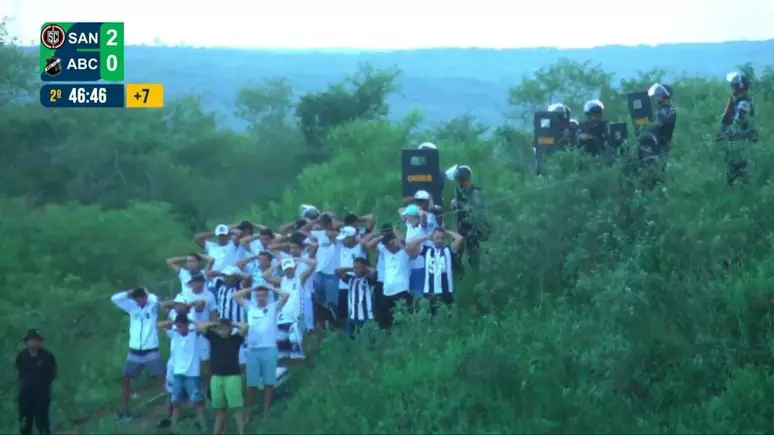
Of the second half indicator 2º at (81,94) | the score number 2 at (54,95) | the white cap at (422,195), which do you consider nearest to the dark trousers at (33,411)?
the white cap at (422,195)

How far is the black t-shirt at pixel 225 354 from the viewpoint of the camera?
1480 cm

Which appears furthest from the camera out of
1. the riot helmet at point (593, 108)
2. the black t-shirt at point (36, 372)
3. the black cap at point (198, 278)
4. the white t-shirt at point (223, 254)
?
the riot helmet at point (593, 108)

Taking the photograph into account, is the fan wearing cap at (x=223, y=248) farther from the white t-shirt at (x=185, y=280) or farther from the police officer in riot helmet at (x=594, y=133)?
the police officer in riot helmet at (x=594, y=133)

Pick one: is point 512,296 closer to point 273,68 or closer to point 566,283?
point 566,283

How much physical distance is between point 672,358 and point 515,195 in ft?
15.2

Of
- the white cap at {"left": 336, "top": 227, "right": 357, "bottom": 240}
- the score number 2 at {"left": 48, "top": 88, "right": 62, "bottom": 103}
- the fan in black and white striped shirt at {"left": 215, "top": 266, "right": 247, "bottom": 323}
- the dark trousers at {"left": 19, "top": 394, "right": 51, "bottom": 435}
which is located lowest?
the dark trousers at {"left": 19, "top": 394, "right": 51, "bottom": 435}

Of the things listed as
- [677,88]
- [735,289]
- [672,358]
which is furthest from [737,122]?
[677,88]

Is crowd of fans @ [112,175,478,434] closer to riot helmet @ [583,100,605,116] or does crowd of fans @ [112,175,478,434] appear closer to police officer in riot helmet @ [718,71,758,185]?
riot helmet @ [583,100,605,116]

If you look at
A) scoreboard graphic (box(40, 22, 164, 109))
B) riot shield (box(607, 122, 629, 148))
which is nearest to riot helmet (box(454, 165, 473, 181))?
riot shield (box(607, 122, 629, 148))

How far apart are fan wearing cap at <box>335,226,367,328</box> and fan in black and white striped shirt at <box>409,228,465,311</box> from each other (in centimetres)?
83

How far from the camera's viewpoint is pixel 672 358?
51.6ft

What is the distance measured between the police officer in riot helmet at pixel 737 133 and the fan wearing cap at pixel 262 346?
291 inches

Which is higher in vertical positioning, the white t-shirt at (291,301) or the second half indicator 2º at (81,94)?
the second half indicator 2º at (81,94)

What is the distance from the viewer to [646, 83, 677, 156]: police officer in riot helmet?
1842cm
